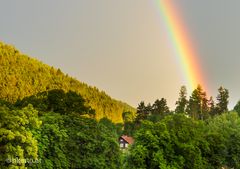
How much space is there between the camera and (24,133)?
3744 cm

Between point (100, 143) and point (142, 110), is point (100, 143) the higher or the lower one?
the lower one

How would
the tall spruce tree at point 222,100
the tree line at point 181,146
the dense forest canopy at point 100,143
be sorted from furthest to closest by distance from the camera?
the tall spruce tree at point 222,100 < the tree line at point 181,146 < the dense forest canopy at point 100,143

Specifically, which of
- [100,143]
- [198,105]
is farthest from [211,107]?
[100,143]

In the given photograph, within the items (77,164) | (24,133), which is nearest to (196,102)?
(77,164)

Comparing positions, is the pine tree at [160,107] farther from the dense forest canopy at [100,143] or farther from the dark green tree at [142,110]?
the dense forest canopy at [100,143]

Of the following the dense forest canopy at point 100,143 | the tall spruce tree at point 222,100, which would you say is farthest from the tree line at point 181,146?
the tall spruce tree at point 222,100

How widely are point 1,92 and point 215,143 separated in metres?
124

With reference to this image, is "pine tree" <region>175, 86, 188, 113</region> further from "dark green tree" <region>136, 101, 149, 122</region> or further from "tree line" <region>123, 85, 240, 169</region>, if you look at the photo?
"tree line" <region>123, 85, 240, 169</region>

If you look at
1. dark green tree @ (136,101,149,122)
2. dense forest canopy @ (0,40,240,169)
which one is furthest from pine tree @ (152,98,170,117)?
dense forest canopy @ (0,40,240,169)

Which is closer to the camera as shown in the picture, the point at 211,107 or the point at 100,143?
the point at 100,143

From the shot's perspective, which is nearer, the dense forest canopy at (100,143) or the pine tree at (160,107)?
the dense forest canopy at (100,143)

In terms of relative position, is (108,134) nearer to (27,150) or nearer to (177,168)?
(177,168)

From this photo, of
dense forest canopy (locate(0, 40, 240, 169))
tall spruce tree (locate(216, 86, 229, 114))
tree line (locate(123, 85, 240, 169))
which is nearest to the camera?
dense forest canopy (locate(0, 40, 240, 169))

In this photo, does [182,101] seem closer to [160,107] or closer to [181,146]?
[160,107]
